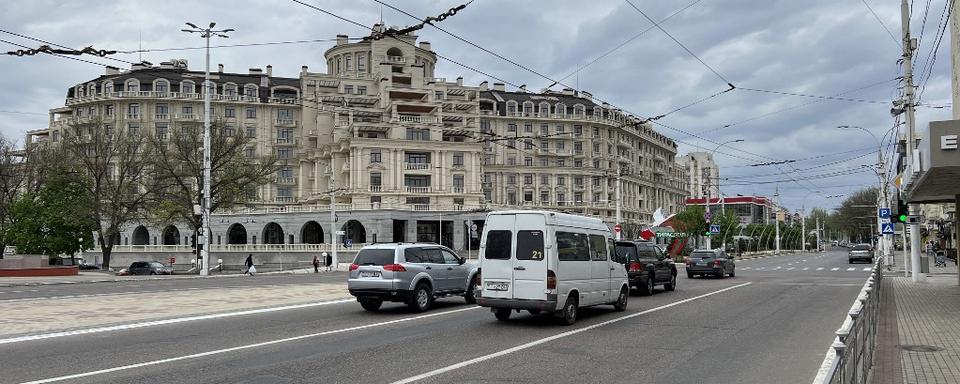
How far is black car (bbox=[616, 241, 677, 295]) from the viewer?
2197 centimetres

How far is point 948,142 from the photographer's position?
13.7 metres

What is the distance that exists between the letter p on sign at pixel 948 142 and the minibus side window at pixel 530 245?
7.93m

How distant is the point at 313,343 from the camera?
1174 centimetres

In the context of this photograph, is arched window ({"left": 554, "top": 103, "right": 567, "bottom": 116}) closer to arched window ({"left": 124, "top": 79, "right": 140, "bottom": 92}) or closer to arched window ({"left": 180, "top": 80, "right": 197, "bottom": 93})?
arched window ({"left": 180, "top": 80, "right": 197, "bottom": 93})

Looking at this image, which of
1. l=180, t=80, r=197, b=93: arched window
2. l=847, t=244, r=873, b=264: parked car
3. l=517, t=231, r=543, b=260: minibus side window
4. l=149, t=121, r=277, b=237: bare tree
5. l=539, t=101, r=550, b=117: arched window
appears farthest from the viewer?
l=539, t=101, r=550, b=117: arched window

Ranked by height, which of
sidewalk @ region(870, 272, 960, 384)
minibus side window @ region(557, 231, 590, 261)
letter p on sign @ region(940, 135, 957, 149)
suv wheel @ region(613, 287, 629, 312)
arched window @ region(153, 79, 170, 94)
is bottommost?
sidewalk @ region(870, 272, 960, 384)

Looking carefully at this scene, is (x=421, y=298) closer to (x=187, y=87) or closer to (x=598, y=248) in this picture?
(x=598, y=248)

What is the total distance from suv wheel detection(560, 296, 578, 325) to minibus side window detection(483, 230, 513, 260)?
153cm

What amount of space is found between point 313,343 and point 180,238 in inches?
3321

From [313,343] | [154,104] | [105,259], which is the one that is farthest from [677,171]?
[313,343]

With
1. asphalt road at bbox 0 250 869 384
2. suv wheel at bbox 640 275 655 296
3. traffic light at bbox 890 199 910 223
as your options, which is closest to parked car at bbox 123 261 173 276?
suv wheel at bbox 640 275 655 296

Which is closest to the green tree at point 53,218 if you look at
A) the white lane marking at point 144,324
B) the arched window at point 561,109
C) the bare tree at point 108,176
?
the bare tree at point 108,176

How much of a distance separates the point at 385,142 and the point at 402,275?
69074mm

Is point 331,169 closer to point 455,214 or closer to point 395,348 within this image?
point 455,214
